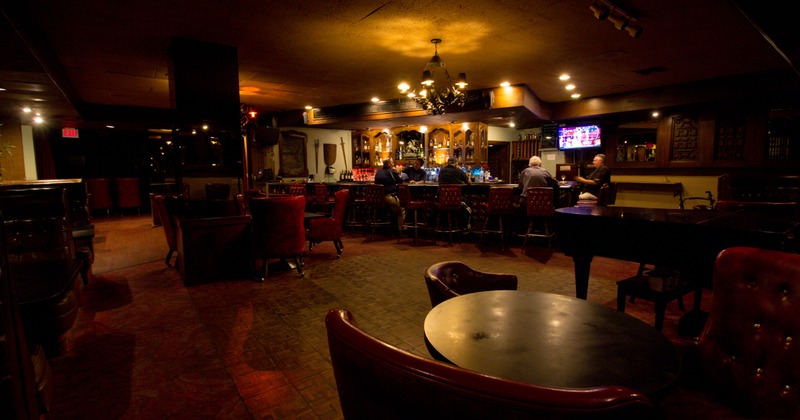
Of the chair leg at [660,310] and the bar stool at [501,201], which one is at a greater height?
the bar stool at [501,201]

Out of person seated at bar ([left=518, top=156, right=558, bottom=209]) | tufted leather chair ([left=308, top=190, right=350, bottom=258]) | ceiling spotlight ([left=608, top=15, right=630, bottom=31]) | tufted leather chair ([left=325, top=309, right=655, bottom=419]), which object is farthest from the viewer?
person seated at bar ([left=518, top=156, right=558, bottom=209])

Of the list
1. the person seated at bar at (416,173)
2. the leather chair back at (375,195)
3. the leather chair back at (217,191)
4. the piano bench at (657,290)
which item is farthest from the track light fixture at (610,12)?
the person seated at bar at (416,173)

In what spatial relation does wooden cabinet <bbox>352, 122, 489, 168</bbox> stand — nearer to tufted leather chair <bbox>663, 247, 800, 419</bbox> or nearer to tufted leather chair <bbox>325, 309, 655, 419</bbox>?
tufted leather chair <bbox>663, 247, 800, 419</bbox>

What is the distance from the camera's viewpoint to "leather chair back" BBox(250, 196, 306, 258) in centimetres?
487

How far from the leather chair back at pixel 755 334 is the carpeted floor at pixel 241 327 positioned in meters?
1.92

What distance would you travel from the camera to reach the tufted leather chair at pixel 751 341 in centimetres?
149

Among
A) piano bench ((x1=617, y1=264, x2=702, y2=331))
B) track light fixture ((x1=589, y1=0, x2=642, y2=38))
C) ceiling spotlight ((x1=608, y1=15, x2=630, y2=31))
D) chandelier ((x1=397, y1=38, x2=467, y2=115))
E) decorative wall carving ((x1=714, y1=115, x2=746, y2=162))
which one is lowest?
piano bench ((x1=617, y1=264, x2=702, y2=331))

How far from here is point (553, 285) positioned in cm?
470

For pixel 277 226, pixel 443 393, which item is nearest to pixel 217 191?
pixel 277 226

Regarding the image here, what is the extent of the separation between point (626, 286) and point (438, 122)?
789cm

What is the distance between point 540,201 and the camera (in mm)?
6352

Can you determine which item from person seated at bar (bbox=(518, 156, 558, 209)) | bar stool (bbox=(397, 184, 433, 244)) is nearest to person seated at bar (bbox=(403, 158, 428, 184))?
bar stool (bbox=(397, 184, 433, 244))

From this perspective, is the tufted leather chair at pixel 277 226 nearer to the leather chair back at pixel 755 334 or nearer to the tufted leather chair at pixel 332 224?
the tufted leather chair at pixel 332 224

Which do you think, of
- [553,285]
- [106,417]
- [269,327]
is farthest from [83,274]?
[553,285]
